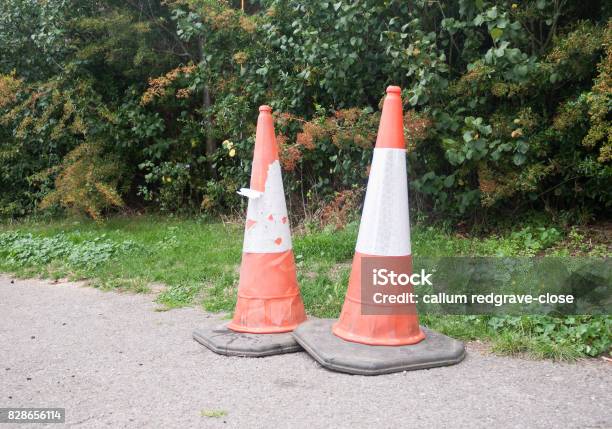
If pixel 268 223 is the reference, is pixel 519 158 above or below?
above

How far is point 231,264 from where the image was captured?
23.6 ft

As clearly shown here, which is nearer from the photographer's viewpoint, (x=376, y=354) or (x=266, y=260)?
(x=376, y=354)

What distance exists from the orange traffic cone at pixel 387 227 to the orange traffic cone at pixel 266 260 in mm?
543

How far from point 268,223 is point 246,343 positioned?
970mm

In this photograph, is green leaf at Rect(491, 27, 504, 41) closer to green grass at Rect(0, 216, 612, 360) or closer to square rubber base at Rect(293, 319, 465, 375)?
green grass at Rect(0, 216, 612, 360)

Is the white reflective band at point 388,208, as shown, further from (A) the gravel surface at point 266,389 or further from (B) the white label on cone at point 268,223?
(A) the gravel surface at point 266,389

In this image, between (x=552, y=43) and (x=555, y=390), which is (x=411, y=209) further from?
(x=555, y=390)

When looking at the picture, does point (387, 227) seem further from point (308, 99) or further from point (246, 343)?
point (308, 99)

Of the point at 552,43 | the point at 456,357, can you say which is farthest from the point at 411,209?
the point at 456,357

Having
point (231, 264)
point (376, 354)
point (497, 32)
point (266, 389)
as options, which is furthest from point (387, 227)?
point (231, 264)

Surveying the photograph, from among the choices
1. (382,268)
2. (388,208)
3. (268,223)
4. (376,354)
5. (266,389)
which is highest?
(388,208)

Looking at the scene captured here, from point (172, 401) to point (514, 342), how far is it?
7.64 feet

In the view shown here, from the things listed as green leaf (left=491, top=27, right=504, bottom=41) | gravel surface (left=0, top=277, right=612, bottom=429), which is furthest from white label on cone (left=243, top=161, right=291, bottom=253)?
green leaf (left=491, top=27, right=504, bottom=41)

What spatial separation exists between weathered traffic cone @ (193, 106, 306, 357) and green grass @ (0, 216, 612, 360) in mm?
655
